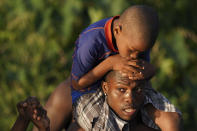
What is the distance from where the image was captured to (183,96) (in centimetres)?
552

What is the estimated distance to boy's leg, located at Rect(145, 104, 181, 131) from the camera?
9.06ft

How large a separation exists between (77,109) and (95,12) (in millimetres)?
2446

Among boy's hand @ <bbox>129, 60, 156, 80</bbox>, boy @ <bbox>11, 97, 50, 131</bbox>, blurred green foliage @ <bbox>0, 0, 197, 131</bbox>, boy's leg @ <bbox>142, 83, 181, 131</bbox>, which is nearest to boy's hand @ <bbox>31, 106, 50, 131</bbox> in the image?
boy @ <bbox>11, 97, 50, 131</bbox>

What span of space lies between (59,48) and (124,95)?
2.77 m

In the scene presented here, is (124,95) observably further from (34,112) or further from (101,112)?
(34,112)

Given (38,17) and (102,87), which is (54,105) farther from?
(38,17)

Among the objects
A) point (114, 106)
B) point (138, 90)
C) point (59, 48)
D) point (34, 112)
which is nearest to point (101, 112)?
point (114, 106)

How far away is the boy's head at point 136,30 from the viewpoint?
8.32 feet

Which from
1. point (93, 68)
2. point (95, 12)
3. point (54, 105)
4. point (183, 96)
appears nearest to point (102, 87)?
point (93, 68)

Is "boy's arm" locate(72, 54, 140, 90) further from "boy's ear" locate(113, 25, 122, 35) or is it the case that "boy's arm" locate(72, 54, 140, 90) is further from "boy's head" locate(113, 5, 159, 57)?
"boy's ear" locate(113, 25, 122, 35)

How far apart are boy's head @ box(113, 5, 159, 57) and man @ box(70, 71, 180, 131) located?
253mm

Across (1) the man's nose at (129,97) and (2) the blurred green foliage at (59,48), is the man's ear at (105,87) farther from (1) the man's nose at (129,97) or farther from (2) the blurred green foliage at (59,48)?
(2) the blurred green foliage at (59,48)

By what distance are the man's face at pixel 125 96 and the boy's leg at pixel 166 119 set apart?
0.48ft

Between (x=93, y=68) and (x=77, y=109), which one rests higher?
(x=93, y=68)
